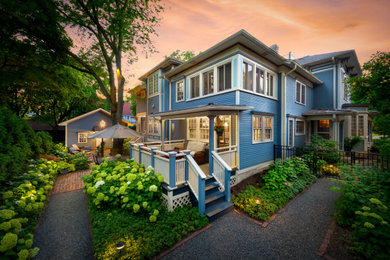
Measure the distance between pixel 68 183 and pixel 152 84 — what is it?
9.24 m

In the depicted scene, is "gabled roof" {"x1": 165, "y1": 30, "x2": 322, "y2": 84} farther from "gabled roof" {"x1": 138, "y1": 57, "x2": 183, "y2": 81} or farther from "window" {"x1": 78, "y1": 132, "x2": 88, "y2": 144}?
"window" {"x1": 78, "y1": 132, "x2": 88, "y2": 144}

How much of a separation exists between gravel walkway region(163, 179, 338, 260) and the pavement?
2216mm

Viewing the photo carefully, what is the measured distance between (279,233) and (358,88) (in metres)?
10.3

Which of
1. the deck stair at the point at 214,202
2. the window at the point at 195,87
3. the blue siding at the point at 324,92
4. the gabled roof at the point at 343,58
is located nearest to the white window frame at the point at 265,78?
the window at the point at 195,87

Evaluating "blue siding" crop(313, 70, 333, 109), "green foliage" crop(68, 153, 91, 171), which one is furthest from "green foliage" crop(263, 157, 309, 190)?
"green foliage" crop(68, 153, 91, 171)

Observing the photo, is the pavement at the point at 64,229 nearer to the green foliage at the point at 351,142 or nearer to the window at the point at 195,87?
the window at the point at 195,87

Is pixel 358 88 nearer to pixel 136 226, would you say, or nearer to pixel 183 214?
pixel 183 214

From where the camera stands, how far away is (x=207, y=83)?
822cm

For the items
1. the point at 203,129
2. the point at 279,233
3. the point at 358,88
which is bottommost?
the point at 279,233

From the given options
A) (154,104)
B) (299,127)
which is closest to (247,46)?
(299,127)

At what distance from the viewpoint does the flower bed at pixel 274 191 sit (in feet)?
15.5

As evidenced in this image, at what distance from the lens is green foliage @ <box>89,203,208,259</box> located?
3.02m

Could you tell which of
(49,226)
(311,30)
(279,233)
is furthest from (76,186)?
(311,30)

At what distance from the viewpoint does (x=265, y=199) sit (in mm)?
5191
